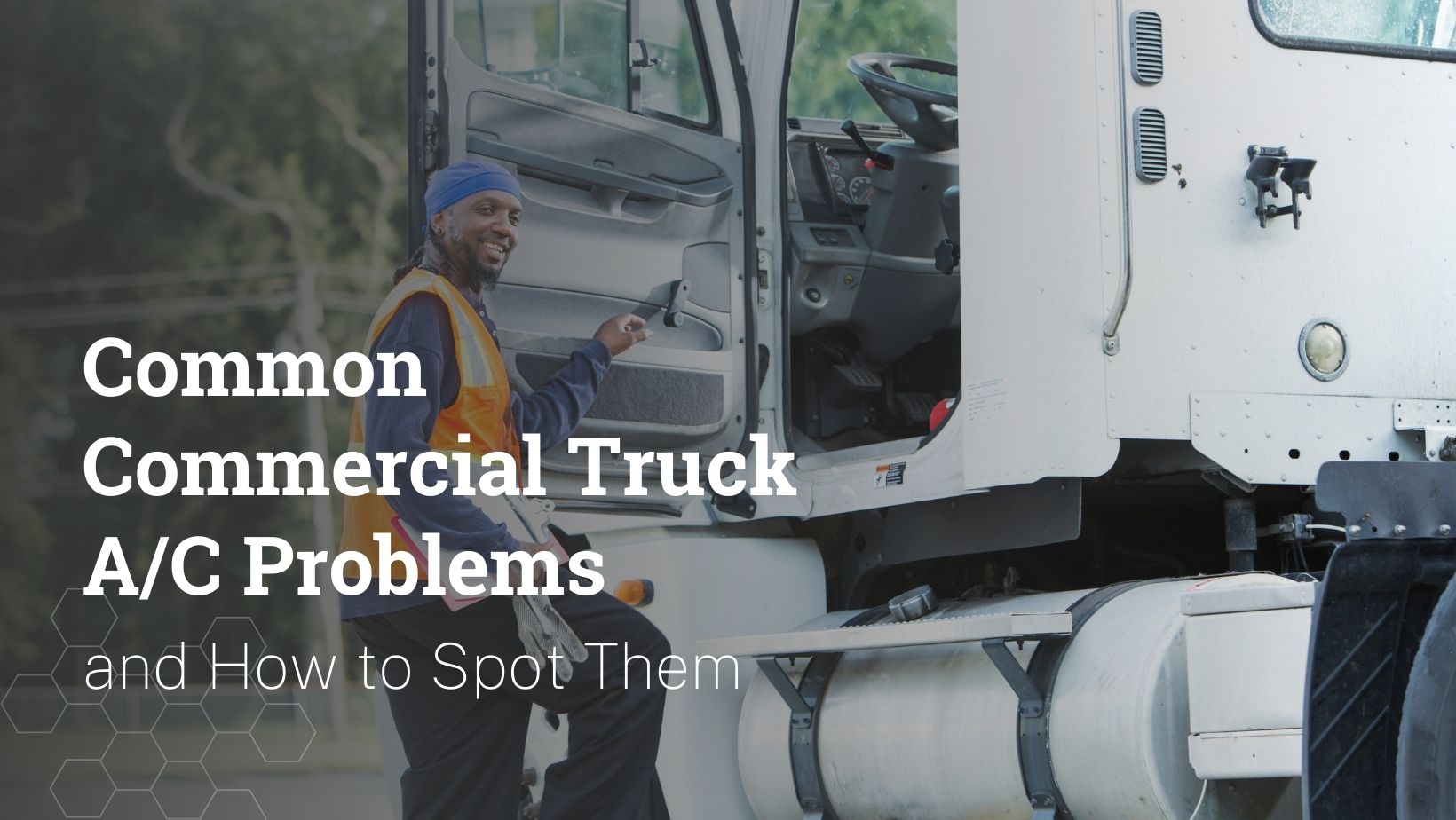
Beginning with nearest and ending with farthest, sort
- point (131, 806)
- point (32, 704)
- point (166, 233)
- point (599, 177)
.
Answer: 1. point (599, 177)
2. point (131, 806)
3. point (166, 233)
4. point (32, 704)

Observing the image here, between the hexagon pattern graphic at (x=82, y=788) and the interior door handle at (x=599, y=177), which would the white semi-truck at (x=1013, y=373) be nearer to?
the interior door handle at (x=599, y=177)

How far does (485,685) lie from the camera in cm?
395

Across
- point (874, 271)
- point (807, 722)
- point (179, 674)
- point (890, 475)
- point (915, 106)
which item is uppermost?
point (915, 106)

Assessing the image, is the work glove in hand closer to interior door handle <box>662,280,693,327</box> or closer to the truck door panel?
the truck door panel

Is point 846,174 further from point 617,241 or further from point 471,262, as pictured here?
point 471,262

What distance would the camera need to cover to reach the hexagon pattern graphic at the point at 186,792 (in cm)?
1266

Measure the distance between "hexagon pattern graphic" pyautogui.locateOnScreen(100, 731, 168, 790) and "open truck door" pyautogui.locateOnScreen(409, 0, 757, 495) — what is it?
34.0 ft

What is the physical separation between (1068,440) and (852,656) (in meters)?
0.76

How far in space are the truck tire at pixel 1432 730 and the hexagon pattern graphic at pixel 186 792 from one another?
10.9 metres

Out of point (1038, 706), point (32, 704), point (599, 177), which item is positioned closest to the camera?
point (1038, 706)

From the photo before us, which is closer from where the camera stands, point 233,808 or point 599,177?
point 599,177

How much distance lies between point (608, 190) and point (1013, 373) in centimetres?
120

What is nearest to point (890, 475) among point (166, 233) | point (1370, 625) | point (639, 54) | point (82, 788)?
point (639, 54)

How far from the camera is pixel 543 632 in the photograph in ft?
12.7
